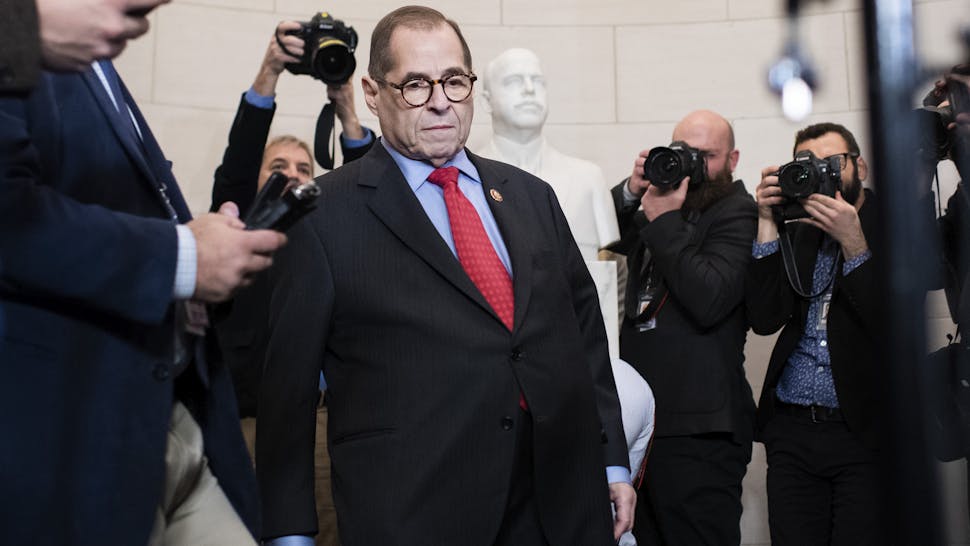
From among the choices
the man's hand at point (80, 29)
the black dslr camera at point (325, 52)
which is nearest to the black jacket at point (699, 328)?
the black dslr camera at point (325, 52)

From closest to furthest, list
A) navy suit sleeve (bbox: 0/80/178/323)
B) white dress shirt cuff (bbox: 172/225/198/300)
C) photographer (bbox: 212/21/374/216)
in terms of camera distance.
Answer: navy suit sleeve (bbox: 0/80/178/323) → white dress shirt cuff (bbox: 172/225/198/300) → photographer (bbox: 212/21/374/216)

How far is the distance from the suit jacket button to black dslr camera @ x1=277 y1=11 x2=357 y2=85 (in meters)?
2.19

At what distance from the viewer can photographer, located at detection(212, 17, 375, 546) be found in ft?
10.7

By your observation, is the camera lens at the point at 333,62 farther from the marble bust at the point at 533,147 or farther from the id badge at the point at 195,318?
the id badge at the point at 195,318

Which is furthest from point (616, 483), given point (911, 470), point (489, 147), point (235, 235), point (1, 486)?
point (489, 147)

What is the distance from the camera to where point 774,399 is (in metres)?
3.92

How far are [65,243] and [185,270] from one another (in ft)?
0.55

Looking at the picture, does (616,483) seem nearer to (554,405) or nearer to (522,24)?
(554,405)

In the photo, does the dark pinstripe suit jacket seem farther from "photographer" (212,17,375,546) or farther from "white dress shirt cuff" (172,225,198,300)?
"photographer" (212,17,375,546)

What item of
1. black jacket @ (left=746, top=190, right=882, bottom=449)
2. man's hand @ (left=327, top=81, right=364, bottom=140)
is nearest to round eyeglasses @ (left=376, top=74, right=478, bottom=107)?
man's hand @ (left=327, top=81, right=364, bottom=140)

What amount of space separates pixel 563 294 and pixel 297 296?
0.57m

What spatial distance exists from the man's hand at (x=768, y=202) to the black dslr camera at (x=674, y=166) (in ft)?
0.88

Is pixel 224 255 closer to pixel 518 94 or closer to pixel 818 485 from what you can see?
pixel 818 485

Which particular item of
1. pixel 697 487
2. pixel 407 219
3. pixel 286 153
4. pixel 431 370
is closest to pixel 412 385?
pixel 431 370
